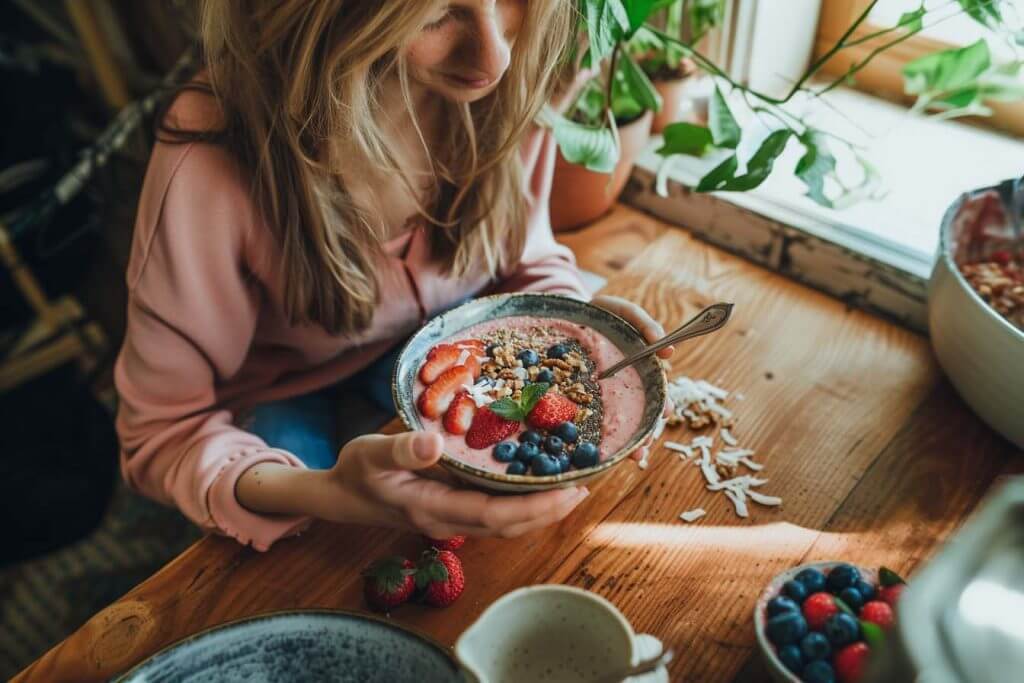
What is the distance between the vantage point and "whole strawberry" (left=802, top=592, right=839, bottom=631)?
740 mm

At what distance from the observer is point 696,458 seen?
1025 mm

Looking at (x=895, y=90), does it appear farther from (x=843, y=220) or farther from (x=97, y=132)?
(x=97, y=132)

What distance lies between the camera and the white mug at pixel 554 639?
27.5 inches

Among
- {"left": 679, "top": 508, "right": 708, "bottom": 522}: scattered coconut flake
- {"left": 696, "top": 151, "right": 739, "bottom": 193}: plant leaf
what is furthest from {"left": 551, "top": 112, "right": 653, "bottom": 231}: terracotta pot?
{"left": 679, "top": 508, "right": 708, "bottom": 522}: scattered coconut flake

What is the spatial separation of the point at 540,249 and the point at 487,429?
1.60 feet

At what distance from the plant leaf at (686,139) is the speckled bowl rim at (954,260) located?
342 millimetres

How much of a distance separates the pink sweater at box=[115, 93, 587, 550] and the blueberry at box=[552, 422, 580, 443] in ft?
1.11

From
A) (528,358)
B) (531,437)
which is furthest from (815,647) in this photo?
(528,358)

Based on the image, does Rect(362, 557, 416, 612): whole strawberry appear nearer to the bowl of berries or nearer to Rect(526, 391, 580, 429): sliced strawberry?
Rect(526, 391, 580, 429): sliced strawberry

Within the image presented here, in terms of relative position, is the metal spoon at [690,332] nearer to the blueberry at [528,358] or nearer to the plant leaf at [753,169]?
the blueberry at [528,358]

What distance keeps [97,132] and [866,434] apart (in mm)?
3005

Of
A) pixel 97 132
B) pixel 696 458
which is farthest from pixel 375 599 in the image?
pixel 97 132

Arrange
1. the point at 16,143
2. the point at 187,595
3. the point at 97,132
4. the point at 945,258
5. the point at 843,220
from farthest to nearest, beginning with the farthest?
the point at 97,132 → the point at 16,143 → the point at 843,220 → the point at 945,258 → the point at 187,595

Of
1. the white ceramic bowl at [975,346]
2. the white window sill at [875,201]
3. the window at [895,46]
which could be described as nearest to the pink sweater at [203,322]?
the white window sill at [875,201]
